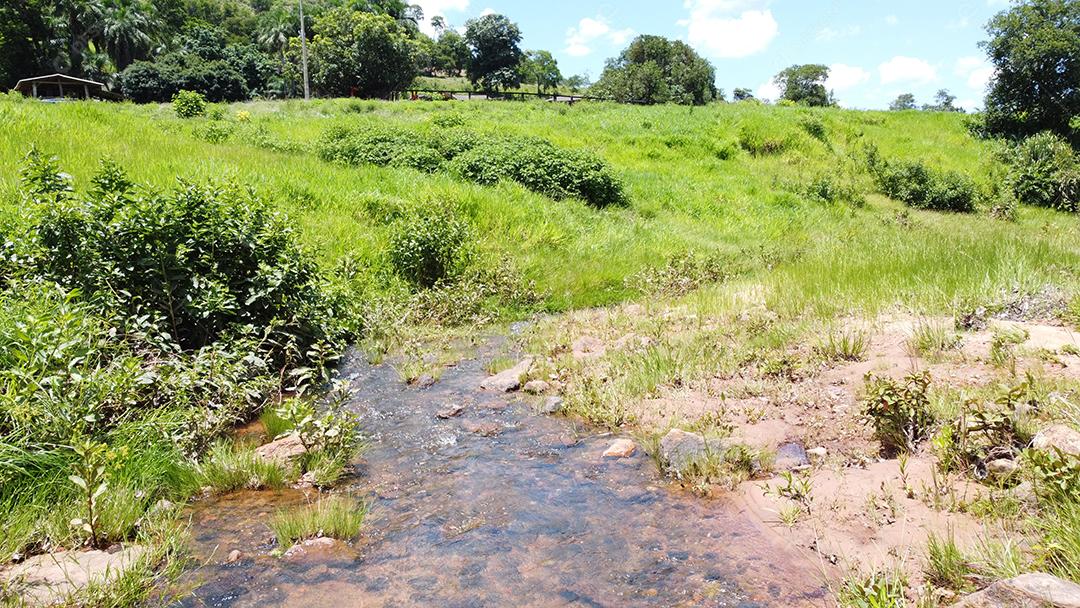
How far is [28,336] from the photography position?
183 inches

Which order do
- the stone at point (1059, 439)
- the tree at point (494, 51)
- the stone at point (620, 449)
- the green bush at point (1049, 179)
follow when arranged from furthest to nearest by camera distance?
1. the tree at point (494, 51)
2. the green bush at point (1049, 179)
3. the stone at point (620, 449)
4. the stone at point (1059, 439)

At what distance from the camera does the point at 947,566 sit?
3352 millimetres

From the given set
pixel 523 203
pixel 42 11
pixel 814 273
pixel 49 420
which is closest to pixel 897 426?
pixel 814 273

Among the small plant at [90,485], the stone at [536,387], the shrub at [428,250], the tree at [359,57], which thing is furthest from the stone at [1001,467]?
the tree at [359,57]

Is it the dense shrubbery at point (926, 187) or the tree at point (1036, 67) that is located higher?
the tree at point (1036, 67)

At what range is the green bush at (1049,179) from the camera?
24.0 metres

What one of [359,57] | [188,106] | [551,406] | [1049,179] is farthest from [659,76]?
[551,406]

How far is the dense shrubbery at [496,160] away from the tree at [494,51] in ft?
186

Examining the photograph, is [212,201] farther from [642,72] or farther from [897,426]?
[642,72]

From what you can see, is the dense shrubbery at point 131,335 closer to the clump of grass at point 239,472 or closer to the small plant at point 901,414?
the clump of grass at point 239,472

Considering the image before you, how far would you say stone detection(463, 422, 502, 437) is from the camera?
19.7ft

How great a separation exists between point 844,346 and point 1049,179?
25062 millimetres

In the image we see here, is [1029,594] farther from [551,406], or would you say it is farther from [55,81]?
[55,81]

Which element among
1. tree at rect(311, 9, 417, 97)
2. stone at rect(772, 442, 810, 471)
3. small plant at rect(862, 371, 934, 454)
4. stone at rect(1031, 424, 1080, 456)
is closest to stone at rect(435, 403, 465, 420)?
stone at rect(772, 442, 810, 471)
